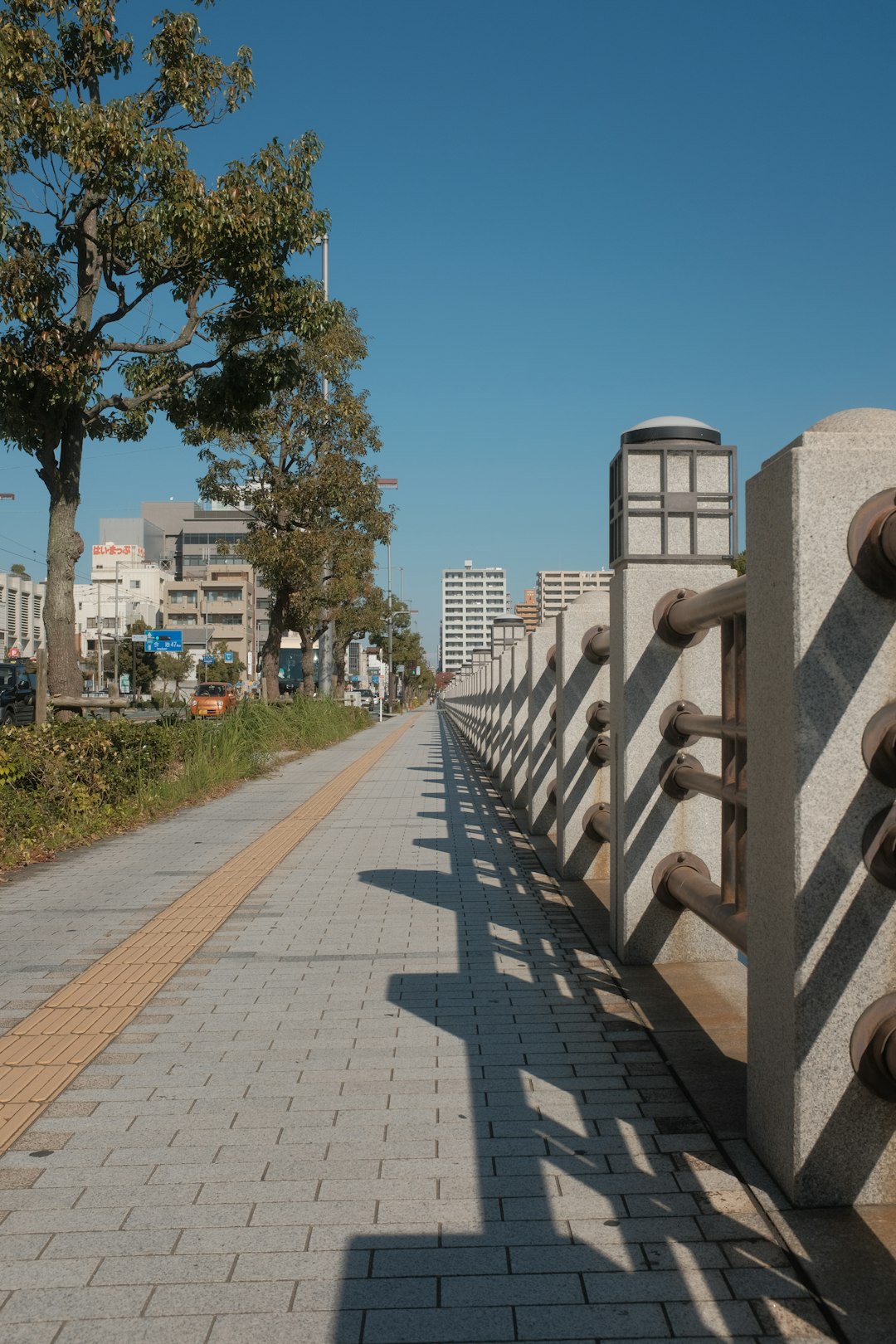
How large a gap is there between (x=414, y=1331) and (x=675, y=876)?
8.98ft

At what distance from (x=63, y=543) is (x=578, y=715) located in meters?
7.39

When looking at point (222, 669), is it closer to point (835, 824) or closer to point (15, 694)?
point (15, 694)

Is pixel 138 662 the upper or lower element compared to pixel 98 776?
upper

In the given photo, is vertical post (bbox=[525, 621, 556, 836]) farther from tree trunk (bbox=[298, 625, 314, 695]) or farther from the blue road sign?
the blue road sign

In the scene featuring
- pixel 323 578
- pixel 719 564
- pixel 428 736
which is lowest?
pixel 428 736

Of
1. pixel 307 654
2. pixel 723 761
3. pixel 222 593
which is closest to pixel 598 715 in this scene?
pixel 723 761

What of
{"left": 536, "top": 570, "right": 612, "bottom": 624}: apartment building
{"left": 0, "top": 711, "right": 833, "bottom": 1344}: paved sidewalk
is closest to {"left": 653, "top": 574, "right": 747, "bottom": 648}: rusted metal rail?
{"left": 0, "top": 711, "right": 833, "bottom": 1344}: paved sidewalk

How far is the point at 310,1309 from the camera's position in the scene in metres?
2.38

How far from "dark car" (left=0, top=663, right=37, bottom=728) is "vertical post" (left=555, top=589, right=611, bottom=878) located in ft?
103

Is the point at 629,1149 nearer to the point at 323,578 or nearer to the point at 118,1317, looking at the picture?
the point at 118,1317

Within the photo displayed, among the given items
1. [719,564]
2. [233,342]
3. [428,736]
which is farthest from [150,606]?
[719,564]

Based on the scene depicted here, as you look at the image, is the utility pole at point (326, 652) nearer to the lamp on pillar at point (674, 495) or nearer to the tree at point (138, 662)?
the lamp on pillar at point (674, 495)

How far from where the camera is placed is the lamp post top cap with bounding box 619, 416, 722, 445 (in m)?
5.51

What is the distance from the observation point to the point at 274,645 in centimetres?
2742
